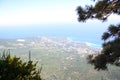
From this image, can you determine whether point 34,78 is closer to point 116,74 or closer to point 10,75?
point 10,75

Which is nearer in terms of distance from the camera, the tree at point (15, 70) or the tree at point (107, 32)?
the tree at point (15, 70)

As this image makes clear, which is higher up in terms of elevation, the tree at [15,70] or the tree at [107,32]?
the tree at [107,32]

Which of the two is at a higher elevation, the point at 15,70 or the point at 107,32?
the point at 107,32

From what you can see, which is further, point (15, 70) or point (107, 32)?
point (107, 32)

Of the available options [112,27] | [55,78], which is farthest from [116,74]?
[112,27]
